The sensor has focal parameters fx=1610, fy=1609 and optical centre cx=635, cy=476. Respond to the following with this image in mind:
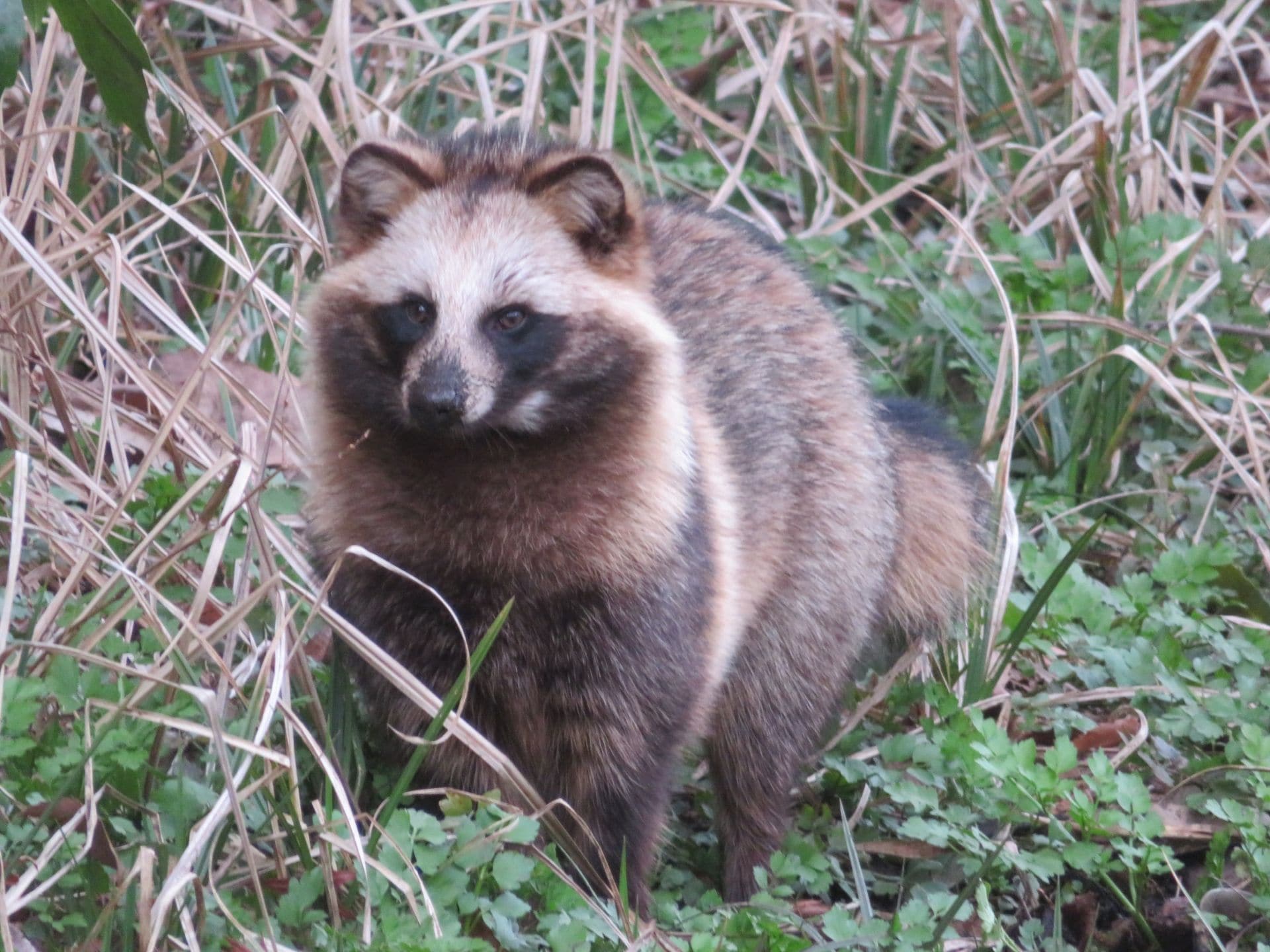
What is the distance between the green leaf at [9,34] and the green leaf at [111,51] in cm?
9

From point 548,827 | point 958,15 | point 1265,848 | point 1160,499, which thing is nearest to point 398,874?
point 548,827

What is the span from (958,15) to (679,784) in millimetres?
3829

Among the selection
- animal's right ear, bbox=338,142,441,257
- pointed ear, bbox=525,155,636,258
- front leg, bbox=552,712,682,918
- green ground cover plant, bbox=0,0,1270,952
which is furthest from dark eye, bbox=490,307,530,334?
front leg, bbox=552,712,682,918

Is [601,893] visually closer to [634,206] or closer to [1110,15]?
[634,206]

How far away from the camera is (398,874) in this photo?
2.99 m

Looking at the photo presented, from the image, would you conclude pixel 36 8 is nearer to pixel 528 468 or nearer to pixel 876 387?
pixel 528 468

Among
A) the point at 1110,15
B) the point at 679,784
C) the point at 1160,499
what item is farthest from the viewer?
the point at 1110,15

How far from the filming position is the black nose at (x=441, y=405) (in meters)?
3.09

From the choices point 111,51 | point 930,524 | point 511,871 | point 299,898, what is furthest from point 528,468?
point 930,524

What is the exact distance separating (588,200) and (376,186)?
458 millimetres

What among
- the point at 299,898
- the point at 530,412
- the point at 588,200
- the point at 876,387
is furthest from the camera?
the point at 876,387

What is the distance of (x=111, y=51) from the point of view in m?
2.32

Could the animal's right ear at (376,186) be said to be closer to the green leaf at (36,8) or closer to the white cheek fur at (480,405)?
the white cheek fur at (480,405)

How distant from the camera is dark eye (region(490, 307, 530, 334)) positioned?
327 cm
